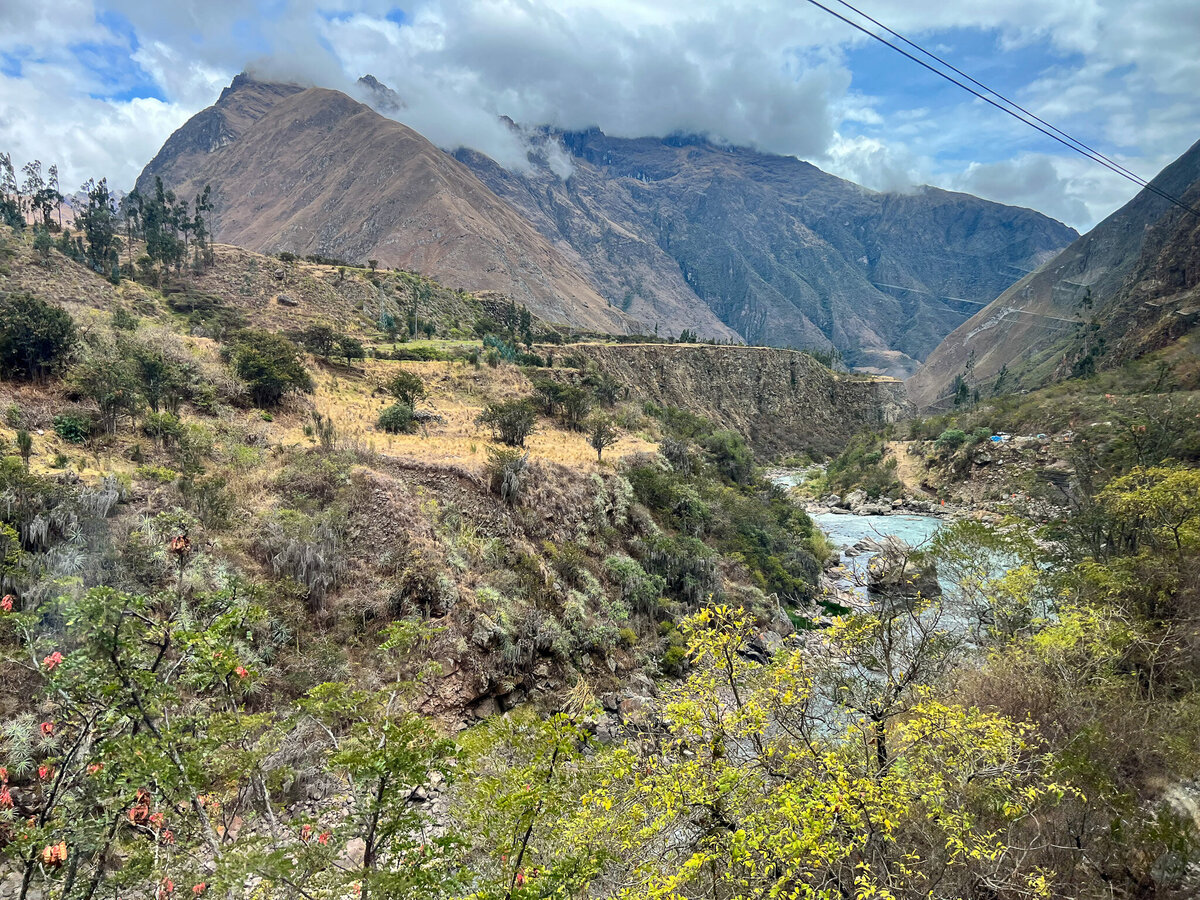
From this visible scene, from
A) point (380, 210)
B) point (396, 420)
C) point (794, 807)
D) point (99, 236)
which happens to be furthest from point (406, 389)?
point (380, 210)

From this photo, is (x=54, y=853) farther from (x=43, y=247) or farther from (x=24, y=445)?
(x=43, y=247)

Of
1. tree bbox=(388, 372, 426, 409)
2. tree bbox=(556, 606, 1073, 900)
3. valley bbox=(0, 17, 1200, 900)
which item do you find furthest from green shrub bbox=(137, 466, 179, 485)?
tree bbox=(556, 606, 1073, 900)

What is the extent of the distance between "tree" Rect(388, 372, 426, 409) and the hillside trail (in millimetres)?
42793

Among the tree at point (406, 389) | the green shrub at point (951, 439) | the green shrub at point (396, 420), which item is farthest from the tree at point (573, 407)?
the green shrub at point (951, 439)

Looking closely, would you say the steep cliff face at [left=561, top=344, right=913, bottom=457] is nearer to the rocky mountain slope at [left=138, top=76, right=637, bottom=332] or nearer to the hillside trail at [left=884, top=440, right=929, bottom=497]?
the hillside trail at [left=884, top=440, right=929, bottom=497]

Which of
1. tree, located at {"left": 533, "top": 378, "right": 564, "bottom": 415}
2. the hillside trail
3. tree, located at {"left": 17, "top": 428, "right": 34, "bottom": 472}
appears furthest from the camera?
the hillside trail

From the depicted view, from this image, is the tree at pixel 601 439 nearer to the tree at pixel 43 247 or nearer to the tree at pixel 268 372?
the tree at pixel 268 372

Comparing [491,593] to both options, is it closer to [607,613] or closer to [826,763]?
[607,613]

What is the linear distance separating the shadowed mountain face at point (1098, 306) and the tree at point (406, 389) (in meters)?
62.4

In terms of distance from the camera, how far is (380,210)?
13850 centimetres

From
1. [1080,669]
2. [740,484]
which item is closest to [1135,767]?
[1080,669]

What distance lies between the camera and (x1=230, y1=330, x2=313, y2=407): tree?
22766 millimetres

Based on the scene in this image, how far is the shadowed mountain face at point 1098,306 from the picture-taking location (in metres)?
55.3

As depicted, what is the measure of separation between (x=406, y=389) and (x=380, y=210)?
432 ft
